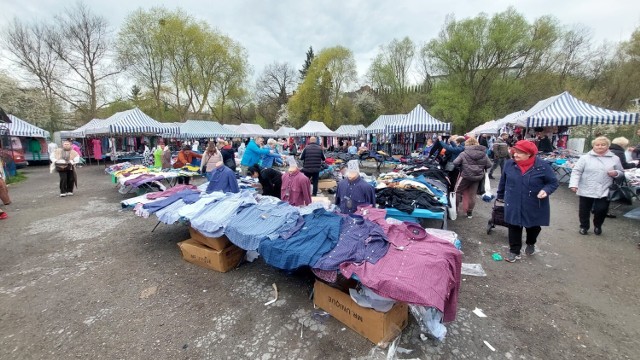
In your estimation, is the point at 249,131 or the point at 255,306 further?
the point at 249,131

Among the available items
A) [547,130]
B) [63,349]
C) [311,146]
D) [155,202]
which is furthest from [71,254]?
[547,130]

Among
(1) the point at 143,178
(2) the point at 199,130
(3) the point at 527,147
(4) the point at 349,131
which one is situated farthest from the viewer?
(4) the point at 349,131

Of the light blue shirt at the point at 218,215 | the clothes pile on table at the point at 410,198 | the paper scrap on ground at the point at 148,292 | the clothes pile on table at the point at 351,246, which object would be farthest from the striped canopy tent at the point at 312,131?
the paper scrap on ground at the point at 148,292

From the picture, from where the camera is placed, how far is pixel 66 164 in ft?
25.6

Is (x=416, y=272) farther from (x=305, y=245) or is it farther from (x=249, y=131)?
(x=249, y=131)

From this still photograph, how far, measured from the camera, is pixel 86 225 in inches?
217

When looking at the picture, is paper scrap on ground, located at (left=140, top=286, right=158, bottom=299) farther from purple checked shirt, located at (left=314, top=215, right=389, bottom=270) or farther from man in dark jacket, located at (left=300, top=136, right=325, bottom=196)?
man in dark jacket, located at (left=300, top=136, right=325, bottom=196)

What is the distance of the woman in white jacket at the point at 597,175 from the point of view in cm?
423

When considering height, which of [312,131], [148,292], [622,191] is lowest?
[148,292]

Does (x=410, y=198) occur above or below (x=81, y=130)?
below

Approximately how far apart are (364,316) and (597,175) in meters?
4.78

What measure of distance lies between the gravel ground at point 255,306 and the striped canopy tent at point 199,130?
1807 centimetres

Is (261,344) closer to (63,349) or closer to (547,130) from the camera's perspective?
(63,349)

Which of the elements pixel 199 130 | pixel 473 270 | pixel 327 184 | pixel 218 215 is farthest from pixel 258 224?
pixel 199 130
